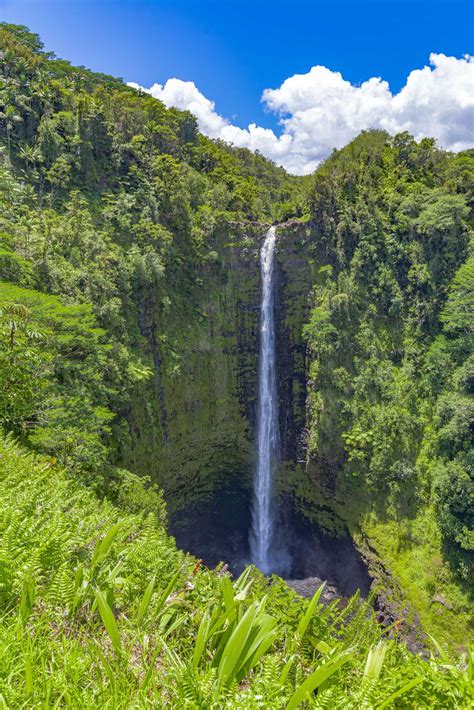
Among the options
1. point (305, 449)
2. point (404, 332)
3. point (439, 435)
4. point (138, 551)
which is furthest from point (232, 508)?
point (138, 551)

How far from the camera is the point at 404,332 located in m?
21.2

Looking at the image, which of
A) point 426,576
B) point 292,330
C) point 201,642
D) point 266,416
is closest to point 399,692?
point 201,642

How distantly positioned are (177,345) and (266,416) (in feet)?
24.5

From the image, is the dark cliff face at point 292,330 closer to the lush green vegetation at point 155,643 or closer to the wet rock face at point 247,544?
the wet rock face at point 247,544

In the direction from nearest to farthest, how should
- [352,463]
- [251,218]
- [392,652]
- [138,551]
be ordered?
[392,652] < [138,551] < [352,463] < [251,218]

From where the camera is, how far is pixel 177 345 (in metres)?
21.7

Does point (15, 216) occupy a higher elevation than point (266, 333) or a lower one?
higher

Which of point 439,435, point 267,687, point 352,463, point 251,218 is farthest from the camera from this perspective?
point 251,218

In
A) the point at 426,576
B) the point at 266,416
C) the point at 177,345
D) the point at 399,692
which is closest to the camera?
the point at 399,692

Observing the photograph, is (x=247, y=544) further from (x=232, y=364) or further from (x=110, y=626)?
(x=110, y=626)

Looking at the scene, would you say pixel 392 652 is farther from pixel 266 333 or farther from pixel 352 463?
pixel 266 333

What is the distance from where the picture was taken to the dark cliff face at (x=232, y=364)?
73.5 feet

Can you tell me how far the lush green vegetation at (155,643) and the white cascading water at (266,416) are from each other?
813 inches

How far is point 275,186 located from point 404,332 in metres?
22.6
